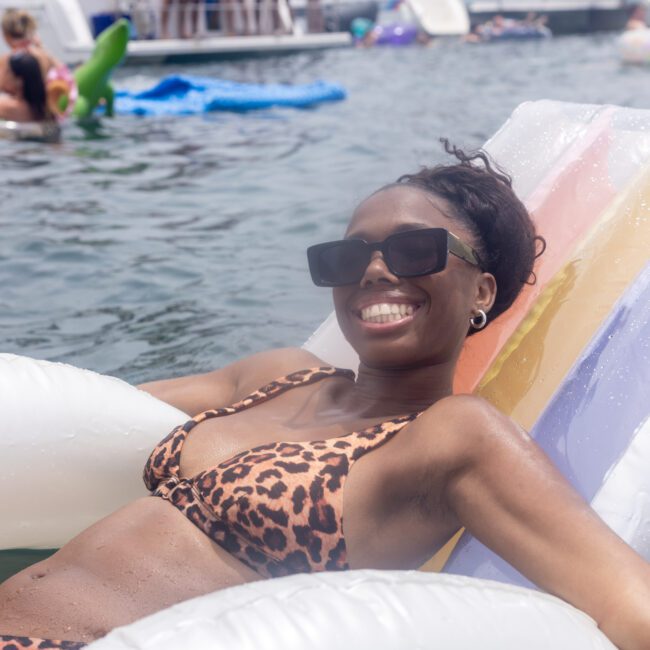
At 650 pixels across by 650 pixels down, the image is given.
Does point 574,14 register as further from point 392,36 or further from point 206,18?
point 206,18

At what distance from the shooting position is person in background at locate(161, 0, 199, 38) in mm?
16297

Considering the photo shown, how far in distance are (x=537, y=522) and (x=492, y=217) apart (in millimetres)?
642

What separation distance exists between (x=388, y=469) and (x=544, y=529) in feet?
0.82

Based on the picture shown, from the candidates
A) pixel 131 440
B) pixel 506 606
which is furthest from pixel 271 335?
pixel 506 606

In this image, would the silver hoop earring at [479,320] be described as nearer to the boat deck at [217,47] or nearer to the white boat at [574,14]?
the boat deck at [217,47]

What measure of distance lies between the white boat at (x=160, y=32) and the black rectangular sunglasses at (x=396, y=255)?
12.3 m

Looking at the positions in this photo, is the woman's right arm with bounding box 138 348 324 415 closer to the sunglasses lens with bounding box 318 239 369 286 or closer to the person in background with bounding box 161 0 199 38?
the sunglasses lens with bounding box 318 239 369 286

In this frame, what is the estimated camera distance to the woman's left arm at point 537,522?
1330 millimetres

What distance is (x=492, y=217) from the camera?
74.3 inches

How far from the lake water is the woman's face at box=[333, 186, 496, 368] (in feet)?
1.06

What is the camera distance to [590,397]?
1.93 meters

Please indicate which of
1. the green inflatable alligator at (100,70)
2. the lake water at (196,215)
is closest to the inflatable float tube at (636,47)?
the lake water at (196,215)

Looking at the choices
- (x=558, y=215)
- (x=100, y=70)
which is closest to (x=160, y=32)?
(x=100, y=70)

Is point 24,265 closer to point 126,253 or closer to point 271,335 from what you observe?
point 126,253
